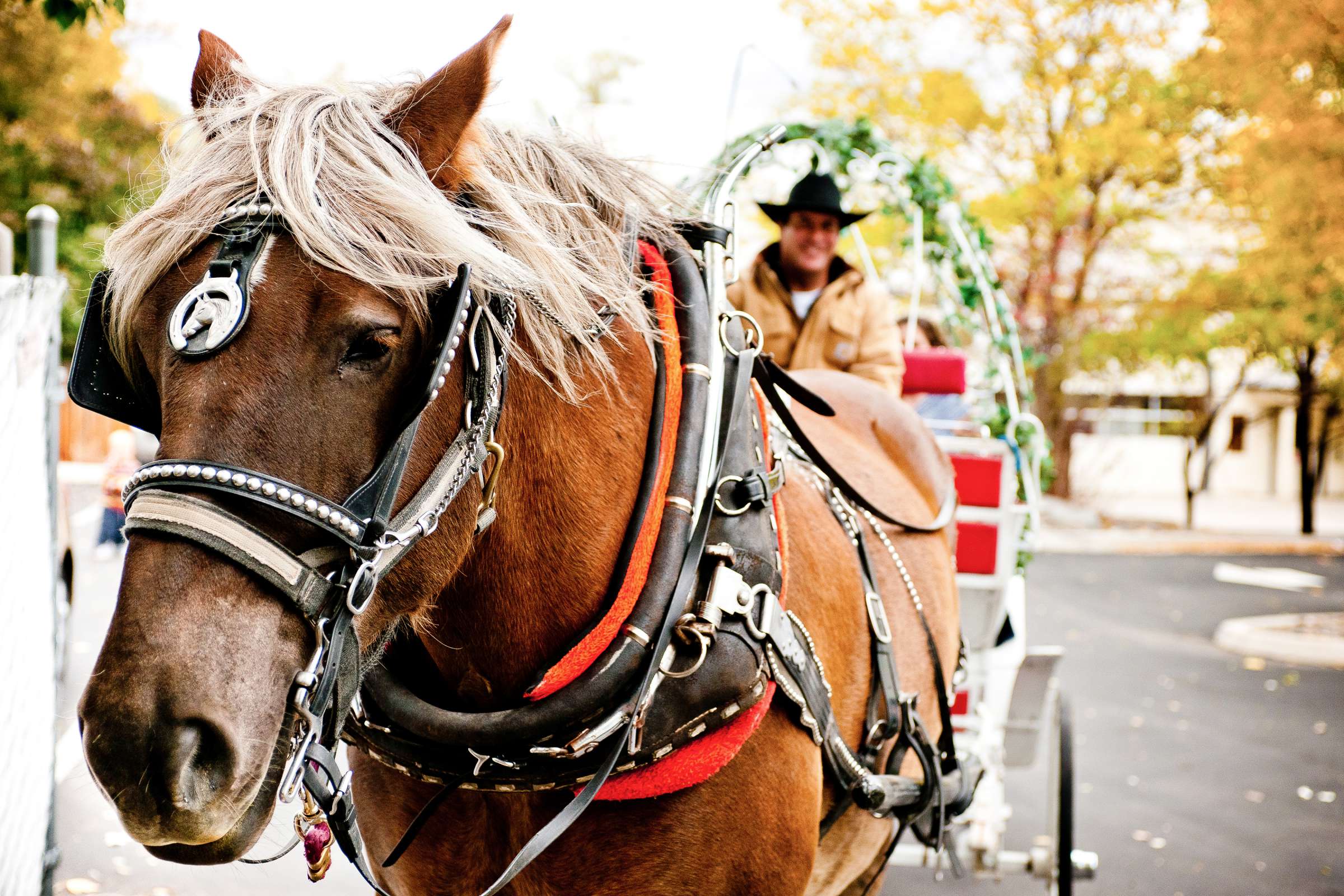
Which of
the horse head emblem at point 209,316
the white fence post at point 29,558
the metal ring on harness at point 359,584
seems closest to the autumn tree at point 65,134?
the white fence post at point 29,558

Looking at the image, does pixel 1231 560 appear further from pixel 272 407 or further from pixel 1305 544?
pixel 272 407

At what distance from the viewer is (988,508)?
378 cm

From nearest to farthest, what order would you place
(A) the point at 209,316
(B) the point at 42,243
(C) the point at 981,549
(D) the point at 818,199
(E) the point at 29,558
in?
(A) the point at 209,316 → (E) the point at 29,558 → (B) the point at 42,243 → (C) the point at 981,549 → (D) the point at 818,199

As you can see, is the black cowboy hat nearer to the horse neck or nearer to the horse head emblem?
the horse neck

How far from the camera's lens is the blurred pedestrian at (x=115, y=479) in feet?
31.1

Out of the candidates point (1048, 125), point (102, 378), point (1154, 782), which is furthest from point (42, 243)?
point (1048, 125)

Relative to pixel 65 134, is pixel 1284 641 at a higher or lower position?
lower

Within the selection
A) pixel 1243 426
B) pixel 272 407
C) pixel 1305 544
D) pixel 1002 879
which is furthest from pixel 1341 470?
pixel 272 407

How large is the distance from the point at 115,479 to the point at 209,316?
9273mm

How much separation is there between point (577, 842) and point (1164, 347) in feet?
54.0

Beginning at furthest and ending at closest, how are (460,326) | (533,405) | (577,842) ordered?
1. (577,842)
2. (533,405)
3. (460,326)

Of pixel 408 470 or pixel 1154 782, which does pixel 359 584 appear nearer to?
pixel 408 470

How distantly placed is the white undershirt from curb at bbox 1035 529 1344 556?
1254 centimetres

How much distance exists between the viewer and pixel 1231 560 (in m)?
15.9
